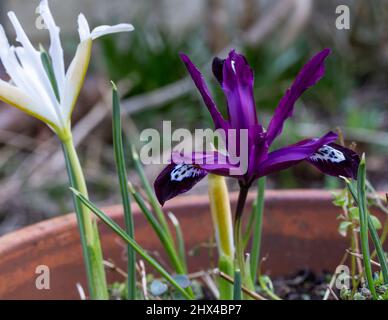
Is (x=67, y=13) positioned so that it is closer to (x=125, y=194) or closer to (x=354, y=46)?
(x=354, y=46)

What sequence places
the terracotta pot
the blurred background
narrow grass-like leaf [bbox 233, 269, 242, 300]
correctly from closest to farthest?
narrow grass-like leaf [bbox 233, 269, 242, 300]
the terracotta pot
the blurred background

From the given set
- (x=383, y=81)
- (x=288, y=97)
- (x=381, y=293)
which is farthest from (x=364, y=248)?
(x=383, y=81)

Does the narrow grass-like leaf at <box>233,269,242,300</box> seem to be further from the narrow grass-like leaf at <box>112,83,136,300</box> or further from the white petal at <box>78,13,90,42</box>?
the white petal at <box>78,13,90,42</box>

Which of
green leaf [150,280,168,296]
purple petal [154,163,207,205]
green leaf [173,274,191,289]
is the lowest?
green leaf [150,280,168,296]

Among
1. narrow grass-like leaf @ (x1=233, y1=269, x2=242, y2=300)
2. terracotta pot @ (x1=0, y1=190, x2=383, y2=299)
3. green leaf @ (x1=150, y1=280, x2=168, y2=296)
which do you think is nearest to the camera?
narrow grass-like leaf @ (x1=233, y1=269, x2=242, y2=300)

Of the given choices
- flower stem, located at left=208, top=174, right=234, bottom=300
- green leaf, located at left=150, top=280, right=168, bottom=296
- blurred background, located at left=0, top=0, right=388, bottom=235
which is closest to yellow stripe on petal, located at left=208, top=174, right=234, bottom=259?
flower stem, located at left=208, top=174, right=234, bottom=300

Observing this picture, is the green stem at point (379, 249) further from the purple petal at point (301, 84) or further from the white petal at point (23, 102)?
the white petal at point (23, 102)
